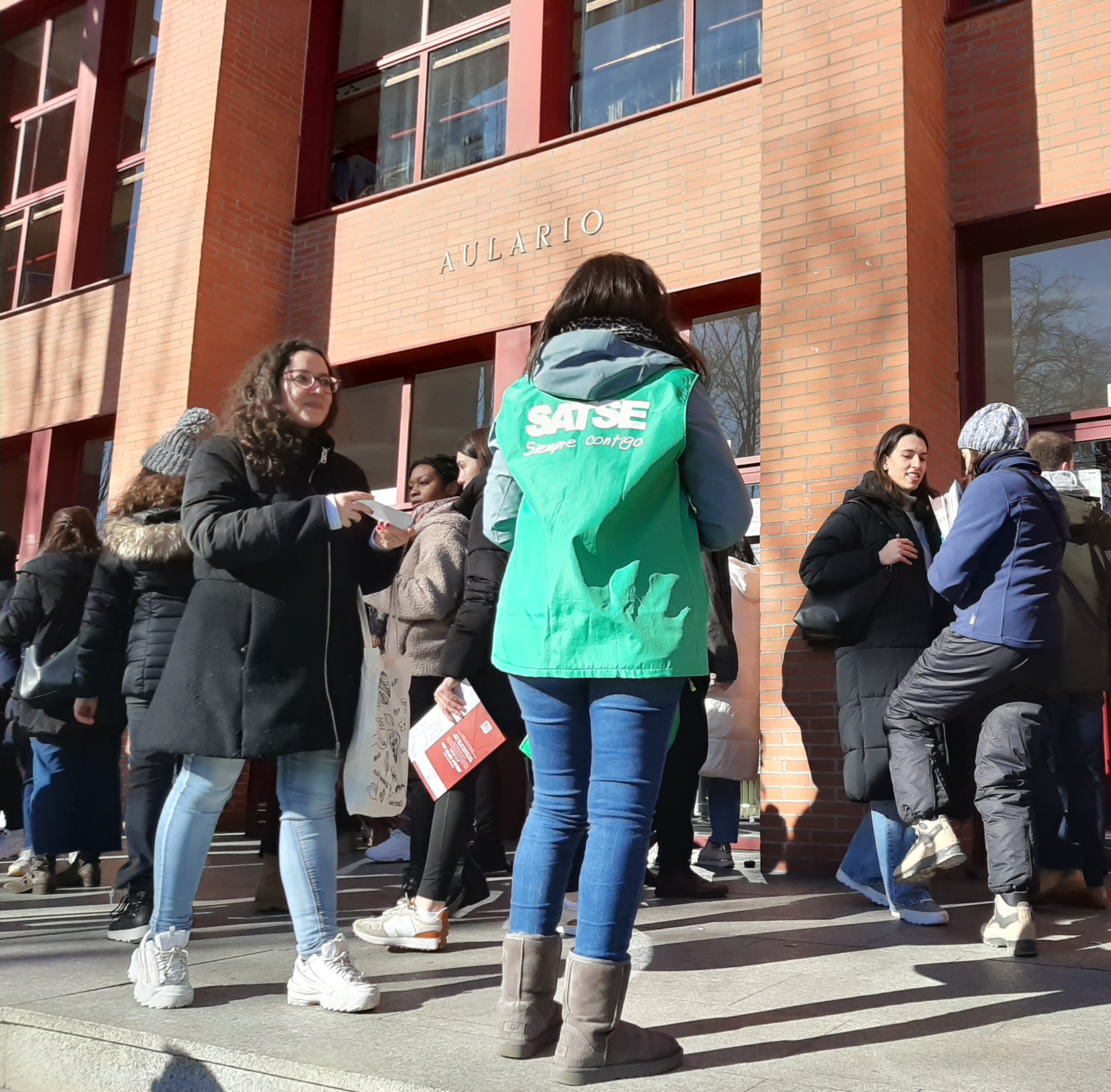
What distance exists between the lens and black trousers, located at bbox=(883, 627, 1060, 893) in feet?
13.3

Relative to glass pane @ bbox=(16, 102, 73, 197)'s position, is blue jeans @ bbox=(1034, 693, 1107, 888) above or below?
below

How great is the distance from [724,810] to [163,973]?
3.63 metres

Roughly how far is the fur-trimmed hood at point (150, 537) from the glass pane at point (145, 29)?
8.77 metres

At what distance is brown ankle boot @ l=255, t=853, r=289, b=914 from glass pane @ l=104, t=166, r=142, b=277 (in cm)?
808

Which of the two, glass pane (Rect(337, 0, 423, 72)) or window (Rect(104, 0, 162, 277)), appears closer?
glass pane (Rect(337, 0, 423, 72))

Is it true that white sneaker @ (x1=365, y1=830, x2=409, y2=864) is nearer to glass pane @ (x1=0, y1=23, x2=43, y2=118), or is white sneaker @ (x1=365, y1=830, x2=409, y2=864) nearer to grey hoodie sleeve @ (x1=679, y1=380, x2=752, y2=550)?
grey hoodie sleeve @ (x1=679, y1=380, x2=752, y2=550)

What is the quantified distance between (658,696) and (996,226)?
5.44 meters

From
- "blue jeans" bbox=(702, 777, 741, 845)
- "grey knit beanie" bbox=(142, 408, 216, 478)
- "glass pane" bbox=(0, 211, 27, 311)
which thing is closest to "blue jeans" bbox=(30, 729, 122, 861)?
"grey knit beanie" bbox=(142, 408, 216, 478)

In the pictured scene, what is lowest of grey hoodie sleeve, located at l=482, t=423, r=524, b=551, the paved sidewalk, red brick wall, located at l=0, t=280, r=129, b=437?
the paved sidewalk

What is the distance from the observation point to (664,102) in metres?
8.56

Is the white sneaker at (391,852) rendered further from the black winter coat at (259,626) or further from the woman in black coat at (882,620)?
the black winter coat at (259,626)

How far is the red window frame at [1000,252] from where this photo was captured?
6742 millimetres

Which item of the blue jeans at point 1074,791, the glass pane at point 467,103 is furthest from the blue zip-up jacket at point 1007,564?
the glass pane at point 467,103

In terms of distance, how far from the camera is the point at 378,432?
9.70 m
